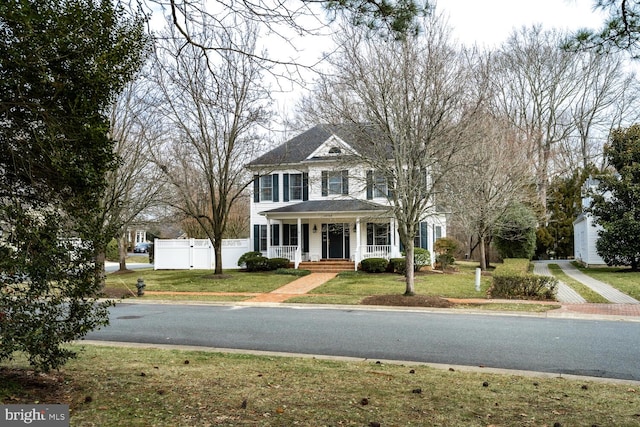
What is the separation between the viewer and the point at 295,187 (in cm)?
2908

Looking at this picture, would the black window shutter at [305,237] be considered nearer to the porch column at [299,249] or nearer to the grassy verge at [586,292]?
the porch column at [299,249]

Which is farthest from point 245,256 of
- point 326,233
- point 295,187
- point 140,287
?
point 140,287

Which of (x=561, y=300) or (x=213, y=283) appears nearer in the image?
(x=561, y=300)

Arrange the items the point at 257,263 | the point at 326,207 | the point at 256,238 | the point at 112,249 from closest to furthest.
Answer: the point at 112,249 → the point at 257,263 → the point at 326,207 → the point at 256,238

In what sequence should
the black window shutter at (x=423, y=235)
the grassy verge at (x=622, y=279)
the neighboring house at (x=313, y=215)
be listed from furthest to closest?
the black window shutter at (x=423, y=235) < the neighboring house at (x=313, y=215) < the grassy verge at (x=622, y=279)

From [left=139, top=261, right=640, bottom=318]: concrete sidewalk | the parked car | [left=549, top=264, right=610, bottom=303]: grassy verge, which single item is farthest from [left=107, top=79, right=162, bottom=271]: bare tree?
the parked car

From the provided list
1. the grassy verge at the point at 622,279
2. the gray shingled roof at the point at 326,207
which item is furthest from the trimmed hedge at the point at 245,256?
the grassy verge at the point at 622,279

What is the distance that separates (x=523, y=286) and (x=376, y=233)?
1200 cm

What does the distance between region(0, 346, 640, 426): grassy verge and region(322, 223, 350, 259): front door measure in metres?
21.2

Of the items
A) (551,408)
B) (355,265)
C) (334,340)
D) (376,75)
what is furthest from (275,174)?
(551,408)

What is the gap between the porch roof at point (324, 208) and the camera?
26.1m

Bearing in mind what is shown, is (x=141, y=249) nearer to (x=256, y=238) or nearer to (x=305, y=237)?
(x=256, y=238)

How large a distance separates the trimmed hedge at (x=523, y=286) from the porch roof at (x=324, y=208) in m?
9.70

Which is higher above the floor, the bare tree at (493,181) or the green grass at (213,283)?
the bare tree at (493,181)
